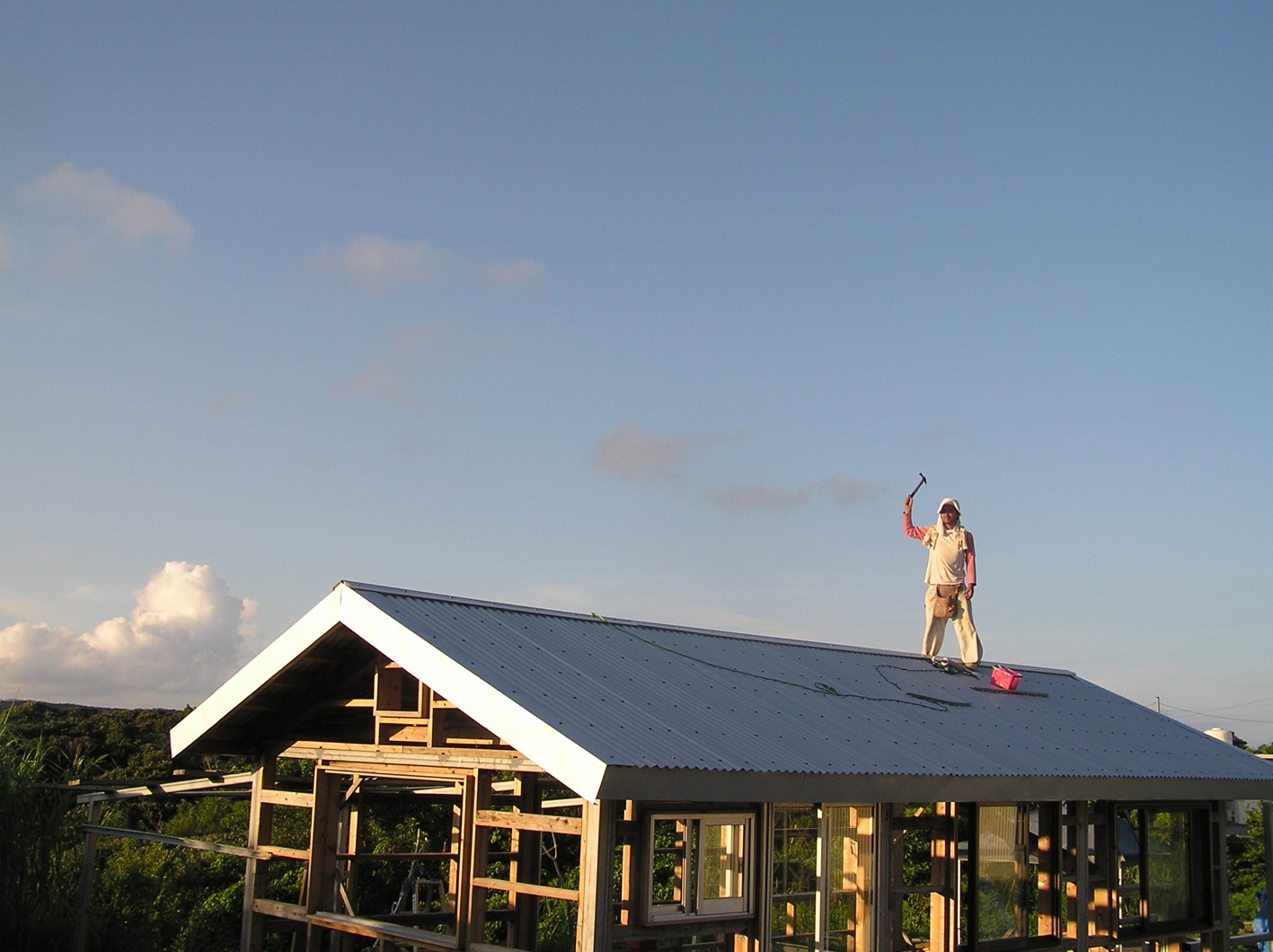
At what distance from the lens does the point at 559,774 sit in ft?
25.2

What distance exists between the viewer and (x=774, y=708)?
1052 cm

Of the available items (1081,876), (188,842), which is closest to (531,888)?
(188,842)

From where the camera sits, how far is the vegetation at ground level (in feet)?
42.3

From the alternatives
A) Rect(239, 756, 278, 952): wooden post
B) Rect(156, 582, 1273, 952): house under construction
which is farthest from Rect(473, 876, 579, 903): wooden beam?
Rect(239, 756, 278, 952): wooden post

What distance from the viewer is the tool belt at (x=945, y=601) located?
15.7 meters

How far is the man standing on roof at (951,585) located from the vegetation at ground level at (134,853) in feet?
19.7

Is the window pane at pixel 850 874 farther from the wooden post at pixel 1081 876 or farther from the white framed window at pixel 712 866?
the wooden post at pixel 1081 876

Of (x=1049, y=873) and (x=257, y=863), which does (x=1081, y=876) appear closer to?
(x=1049, y=873)

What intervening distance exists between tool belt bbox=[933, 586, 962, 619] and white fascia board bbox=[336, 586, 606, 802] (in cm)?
851

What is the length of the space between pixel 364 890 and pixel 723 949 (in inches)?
439

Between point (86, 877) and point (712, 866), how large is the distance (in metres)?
7.01

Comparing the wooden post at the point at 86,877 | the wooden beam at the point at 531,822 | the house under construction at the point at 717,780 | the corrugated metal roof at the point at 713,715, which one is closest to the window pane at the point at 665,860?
the house under construction at the point at 717,780

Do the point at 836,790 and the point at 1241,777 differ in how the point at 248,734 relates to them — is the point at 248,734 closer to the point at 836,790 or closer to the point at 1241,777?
the point at 836,790

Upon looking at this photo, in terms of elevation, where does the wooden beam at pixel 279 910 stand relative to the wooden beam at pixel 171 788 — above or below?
below
